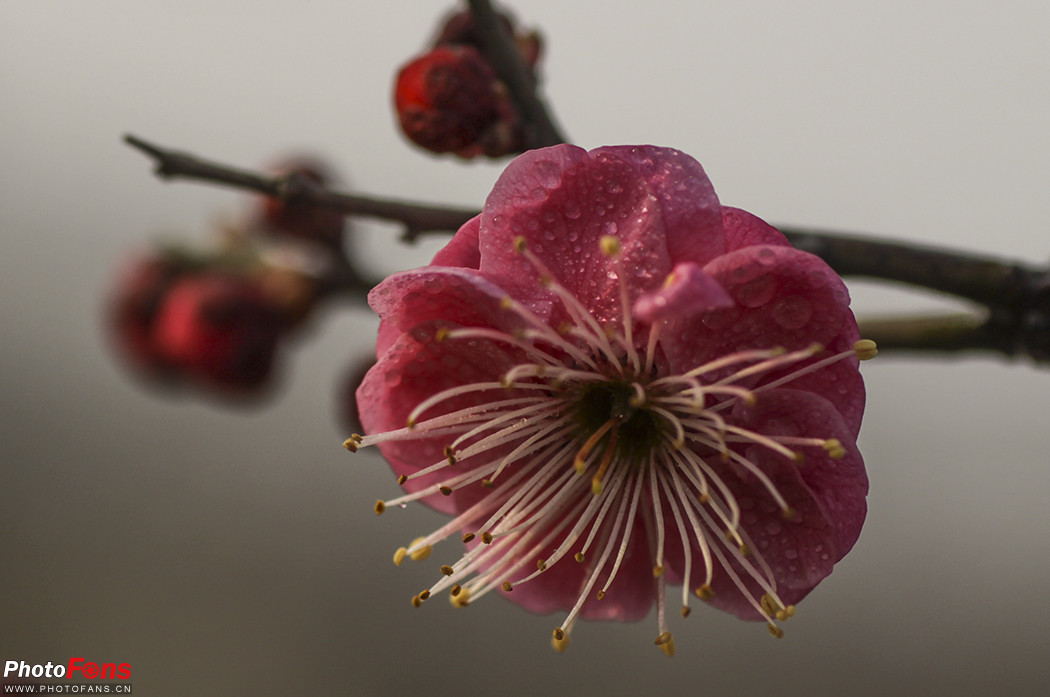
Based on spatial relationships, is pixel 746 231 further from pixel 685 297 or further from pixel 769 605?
pixel 769 605

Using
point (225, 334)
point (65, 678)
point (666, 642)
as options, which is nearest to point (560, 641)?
point (666, 642)

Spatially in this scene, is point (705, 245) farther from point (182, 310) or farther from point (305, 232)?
point (182, 310)

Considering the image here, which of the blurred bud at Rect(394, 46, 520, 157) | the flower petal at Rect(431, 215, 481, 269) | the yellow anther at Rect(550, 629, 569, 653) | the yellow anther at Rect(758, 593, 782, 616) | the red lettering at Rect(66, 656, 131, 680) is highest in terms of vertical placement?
the blurred bud at Rect(394, 46, 520, 157)

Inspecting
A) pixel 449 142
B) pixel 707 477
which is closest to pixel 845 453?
pixel 707 477

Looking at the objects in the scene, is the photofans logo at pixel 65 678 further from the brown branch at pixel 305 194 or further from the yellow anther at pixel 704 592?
the yellow anther at pixel 704 592

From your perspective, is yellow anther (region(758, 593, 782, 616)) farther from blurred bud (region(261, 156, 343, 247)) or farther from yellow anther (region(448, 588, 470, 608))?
blurred bud (region(261, 156, 343, 247))

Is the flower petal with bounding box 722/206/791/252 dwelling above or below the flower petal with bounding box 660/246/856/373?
above

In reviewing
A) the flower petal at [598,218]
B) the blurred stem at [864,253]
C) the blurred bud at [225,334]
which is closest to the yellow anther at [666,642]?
the flower petal at [598,218]

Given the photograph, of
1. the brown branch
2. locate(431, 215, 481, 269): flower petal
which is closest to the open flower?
locate(431, 215, 481, 269): flower petal
